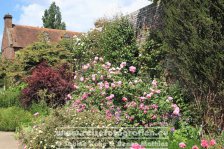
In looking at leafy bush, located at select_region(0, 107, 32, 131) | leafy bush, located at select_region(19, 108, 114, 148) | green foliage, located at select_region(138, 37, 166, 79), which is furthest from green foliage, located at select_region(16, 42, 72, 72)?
leafy bush, located at select_region(19, 108, 114, 148)

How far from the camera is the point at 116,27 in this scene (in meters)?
12.4

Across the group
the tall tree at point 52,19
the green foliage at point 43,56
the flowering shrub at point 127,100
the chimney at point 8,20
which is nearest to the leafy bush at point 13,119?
the flowering shrub at point 127,100

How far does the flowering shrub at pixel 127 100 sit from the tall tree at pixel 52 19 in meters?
48.9

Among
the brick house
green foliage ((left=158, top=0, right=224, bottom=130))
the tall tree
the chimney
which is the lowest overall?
green foliage ((left=158, top=0, right=224, bottom=130))

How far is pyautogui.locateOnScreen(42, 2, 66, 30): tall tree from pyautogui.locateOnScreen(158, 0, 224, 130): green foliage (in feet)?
167

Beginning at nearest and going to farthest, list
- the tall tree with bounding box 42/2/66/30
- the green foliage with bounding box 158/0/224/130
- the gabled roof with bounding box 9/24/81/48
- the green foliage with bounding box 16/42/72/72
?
the green foliage with bounding box 158/0/224/130, the green foliage with bounding box 16/42/72/72, the gabled roof with bounding box 9/24/81/48, the tall tree with bounding box 42/2/66/30

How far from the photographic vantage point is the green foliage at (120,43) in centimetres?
1173

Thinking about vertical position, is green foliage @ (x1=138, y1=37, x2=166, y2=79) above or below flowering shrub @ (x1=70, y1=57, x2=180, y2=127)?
above

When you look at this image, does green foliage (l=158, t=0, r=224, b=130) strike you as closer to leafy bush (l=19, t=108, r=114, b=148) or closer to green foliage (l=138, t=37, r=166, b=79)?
leafy bush (l=19, t=108, r=114, b=148)

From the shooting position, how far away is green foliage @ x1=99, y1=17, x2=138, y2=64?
1173cm

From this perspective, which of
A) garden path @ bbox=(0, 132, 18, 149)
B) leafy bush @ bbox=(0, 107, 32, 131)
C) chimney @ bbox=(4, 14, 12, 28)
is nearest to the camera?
garden path @ bbox=(0, 132, 18, 149)

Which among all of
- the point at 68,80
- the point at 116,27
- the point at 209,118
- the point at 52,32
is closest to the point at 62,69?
the point at 68,80

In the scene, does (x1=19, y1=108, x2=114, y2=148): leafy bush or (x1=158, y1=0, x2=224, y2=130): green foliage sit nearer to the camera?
(x1=19, y1=108, x2=114, y2=148): leafy bush

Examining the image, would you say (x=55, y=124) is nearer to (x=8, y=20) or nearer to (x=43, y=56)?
(x=43, y=56)
